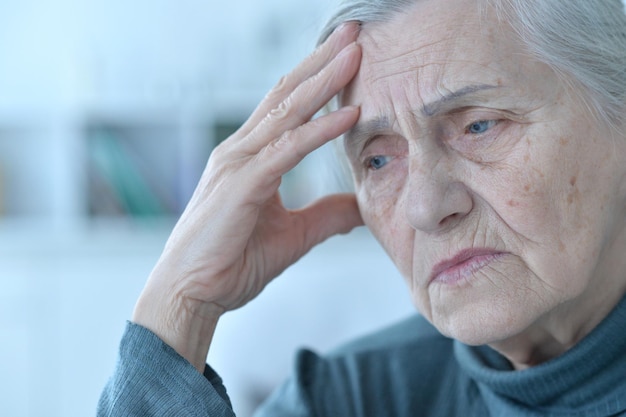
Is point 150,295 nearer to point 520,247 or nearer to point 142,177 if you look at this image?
point 520,247

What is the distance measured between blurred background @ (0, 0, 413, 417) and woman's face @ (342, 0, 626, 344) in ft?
6.97

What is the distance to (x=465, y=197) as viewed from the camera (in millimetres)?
1101

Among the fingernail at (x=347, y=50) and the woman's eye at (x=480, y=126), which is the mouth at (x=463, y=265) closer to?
the woman's eye at (x=480, y=126)

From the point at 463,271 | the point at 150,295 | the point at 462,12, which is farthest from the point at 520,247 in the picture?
the point at 150,295

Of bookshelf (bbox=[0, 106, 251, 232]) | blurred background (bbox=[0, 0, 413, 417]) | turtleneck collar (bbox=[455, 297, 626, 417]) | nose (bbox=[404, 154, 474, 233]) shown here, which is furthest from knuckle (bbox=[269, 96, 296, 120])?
bookshelf (bbox=[0, 106, 251, 232])

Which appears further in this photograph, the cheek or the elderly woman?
the cheek

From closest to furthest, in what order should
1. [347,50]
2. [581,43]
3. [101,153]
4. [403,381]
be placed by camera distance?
1. [581,43]
2. [347,50]
3. [403,381]
4. [101,153]

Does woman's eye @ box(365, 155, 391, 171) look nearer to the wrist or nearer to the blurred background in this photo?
the wrist

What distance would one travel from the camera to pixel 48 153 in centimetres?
359

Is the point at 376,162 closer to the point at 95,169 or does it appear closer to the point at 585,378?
the point at 585,378

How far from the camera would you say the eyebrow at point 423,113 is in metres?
1.08

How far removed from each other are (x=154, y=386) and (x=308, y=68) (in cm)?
54

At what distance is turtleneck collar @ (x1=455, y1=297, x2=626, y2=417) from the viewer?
114cm

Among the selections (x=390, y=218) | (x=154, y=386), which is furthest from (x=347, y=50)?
(x=154, y=386)
